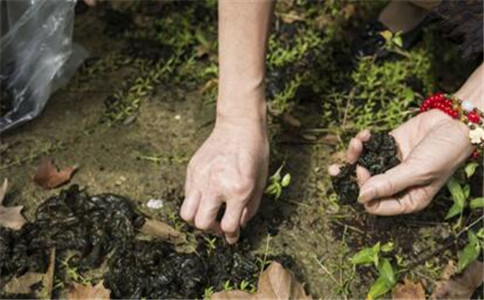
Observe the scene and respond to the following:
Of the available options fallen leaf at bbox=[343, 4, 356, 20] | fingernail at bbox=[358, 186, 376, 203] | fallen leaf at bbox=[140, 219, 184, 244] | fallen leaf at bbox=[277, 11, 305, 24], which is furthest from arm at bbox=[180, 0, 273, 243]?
fallen leaf at bbox=[343, 4, 356, 20]

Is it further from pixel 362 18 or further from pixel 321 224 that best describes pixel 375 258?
pixel 362 18

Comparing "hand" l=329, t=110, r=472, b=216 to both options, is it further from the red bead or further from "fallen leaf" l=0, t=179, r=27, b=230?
"fallen leaf" l=0, t=179, r=27, b=230

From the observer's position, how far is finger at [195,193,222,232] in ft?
7.09

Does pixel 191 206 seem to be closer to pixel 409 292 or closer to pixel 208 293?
pixel 208 293

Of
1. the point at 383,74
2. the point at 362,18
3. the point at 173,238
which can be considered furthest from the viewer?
the point at 362,18

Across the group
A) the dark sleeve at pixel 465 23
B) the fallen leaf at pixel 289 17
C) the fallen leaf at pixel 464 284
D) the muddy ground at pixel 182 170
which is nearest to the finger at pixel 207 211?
the muddy ground at pixel 182 170

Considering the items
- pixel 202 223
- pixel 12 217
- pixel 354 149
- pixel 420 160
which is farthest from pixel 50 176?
pixel 420 160

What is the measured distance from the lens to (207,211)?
2158mm

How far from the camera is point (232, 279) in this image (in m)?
2.30

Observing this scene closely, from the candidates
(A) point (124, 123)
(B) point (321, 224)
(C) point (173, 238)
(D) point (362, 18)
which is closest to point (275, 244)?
(B) point (321, 224)

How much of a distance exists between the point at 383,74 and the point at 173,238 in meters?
1.18

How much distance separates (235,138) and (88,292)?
26.9 inches

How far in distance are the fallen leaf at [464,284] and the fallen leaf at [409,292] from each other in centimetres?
7

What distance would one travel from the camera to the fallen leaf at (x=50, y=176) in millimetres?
2582
